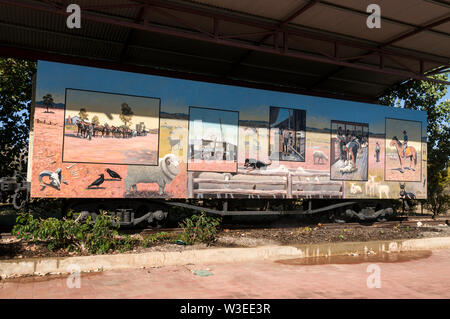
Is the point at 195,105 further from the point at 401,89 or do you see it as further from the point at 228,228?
the point at 401,89

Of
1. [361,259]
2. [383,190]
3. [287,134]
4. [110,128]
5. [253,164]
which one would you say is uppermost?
[287,134]

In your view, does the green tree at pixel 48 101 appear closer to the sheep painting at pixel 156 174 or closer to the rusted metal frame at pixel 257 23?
the sheep painting at pixel 156 174

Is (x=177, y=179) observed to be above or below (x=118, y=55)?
below

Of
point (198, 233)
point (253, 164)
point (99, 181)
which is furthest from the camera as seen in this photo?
point (253, 164)

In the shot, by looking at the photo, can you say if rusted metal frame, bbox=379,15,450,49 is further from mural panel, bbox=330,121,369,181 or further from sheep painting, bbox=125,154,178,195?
sheep painting, bbox=125,154,178,195

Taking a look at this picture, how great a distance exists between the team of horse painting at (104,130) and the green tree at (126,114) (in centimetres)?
18

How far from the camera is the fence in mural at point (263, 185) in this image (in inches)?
388

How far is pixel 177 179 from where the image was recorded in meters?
9.63

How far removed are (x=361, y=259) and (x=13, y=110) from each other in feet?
41.3

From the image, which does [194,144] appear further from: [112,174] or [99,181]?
[99,181]

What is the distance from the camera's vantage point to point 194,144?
9.80 meters

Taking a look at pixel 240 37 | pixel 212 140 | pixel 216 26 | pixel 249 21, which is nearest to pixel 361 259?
pixel 212 140
